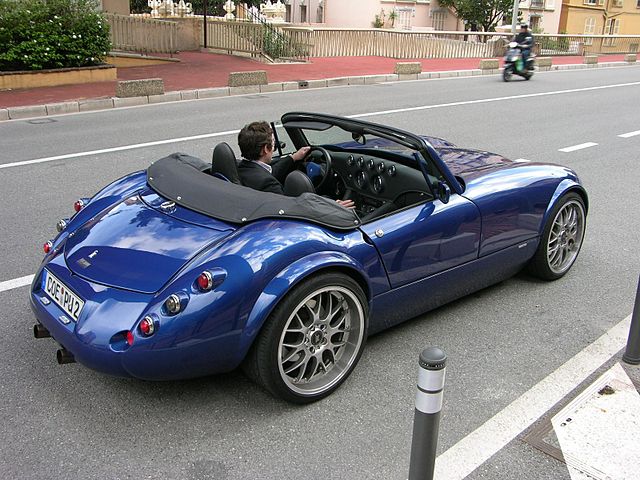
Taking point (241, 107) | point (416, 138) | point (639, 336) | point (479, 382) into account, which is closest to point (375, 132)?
point (416, 138)

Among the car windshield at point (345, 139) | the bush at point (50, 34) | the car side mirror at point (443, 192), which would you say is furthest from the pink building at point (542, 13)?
the car side mirror at point (443, 192)

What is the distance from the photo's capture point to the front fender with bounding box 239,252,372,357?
3072mm

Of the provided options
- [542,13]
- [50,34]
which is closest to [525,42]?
[50,34]

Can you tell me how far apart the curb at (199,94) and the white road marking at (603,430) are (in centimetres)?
1108

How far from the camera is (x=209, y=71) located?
18.1 meters

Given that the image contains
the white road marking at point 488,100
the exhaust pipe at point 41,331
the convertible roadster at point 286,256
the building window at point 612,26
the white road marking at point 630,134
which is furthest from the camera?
the building window at point 612,26

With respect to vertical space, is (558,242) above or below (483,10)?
below

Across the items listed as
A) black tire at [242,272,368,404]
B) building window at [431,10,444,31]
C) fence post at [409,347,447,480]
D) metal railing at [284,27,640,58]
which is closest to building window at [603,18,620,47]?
building window at [431,10,444,31]

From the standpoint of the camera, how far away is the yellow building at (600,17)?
56406 mm

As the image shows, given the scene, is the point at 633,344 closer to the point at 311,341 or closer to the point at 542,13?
the point at 311,341

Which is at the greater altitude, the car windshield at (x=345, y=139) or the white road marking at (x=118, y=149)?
the car windshield at (x=345, y=139)

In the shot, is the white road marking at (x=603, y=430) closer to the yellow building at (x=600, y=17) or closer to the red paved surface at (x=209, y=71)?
the red paved surface at (x=209, y=71)

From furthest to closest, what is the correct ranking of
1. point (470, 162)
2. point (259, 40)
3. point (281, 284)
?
point (259, 40)
point (470, 162)
point (281, 284)

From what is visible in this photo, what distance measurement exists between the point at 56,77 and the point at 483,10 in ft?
125
